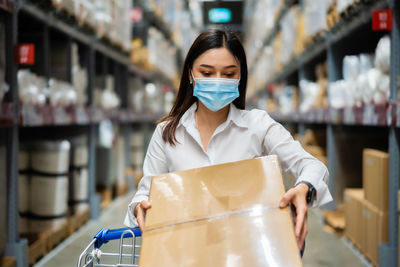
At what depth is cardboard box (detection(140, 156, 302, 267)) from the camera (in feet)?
3.42

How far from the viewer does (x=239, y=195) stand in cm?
115

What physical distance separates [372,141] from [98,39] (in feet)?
9.91

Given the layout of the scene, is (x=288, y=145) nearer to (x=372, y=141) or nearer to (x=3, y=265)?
(x=3, y=265)

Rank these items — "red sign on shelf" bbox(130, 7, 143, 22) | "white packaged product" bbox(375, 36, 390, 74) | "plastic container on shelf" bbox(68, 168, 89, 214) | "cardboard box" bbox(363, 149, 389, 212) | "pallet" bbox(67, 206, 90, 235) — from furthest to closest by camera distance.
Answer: "red sign on shelf" bbox(130, 7, 143, 22) → "plastic container on shelf" bbox(68, 168, 89, 214) → "pallet" bbox(67, 206, 90, 235) → "cardboard box" bbox(363, 149, 389, 212) → "white packaged product" bbox(375, 36, 390, 74)

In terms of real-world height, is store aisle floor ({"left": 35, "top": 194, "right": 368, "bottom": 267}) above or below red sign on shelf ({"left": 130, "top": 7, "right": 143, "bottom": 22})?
below

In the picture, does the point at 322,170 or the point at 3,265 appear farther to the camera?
the point at 3,265

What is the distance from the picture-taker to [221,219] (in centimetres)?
111

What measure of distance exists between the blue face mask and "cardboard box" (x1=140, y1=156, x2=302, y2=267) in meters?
0.39

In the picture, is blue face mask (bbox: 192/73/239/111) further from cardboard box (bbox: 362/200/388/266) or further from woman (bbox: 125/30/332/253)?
cardboard box (bbox: 362/200/388/266)

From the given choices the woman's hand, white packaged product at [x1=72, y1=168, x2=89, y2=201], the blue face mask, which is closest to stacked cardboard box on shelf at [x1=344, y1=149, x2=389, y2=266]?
the blue face mask

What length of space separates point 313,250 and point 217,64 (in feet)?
8.05

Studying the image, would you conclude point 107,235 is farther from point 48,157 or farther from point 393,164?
point 48,157

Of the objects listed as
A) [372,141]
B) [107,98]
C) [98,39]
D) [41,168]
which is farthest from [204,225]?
[107,98]

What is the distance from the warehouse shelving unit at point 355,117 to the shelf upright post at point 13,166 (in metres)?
2.28
